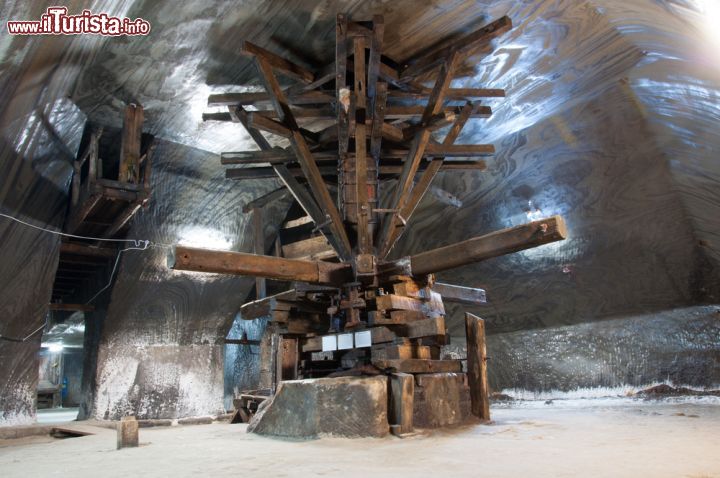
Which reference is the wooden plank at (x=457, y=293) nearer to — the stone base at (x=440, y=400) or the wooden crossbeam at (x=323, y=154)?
the stone base at (x=440, y=400)

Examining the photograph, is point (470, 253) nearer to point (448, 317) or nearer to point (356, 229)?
point (356, 229)

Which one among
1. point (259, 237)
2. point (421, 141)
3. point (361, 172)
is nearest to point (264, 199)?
point (259, 237)

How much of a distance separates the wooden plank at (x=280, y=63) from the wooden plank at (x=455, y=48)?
1.11 meters

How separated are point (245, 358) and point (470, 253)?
7562 millimetres

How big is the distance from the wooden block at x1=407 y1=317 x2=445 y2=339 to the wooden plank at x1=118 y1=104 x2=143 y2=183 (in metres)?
4.08

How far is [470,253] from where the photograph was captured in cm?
451

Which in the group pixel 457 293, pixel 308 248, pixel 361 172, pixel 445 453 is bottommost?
pixel 445 453

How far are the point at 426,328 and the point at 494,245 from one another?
103cm

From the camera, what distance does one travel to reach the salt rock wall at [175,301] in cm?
778

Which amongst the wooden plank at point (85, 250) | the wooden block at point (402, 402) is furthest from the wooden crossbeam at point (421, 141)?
the wooden plank at point (85, 250)

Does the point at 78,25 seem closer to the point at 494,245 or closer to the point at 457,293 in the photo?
the point at 494,245

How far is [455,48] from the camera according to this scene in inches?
210

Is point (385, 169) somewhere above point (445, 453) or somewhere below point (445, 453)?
above

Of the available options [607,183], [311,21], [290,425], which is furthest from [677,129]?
[290,425]
